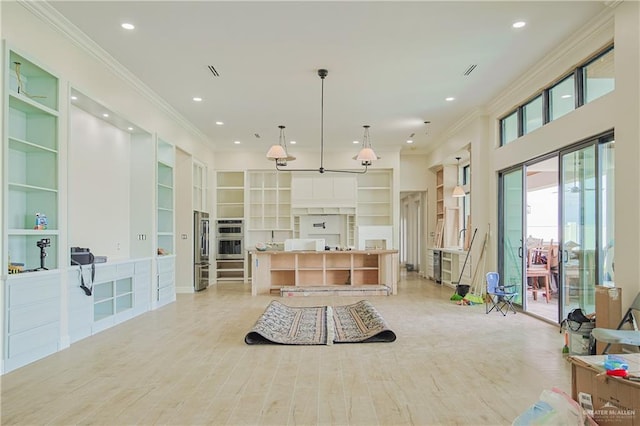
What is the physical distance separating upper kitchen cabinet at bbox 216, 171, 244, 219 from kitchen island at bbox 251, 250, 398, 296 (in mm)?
3045

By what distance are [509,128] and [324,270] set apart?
4415 millimetres

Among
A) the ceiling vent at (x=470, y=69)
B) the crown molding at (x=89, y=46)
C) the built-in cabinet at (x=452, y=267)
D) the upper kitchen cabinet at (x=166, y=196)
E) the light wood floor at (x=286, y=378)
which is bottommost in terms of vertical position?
the light wood floor at (x=286, y=378)

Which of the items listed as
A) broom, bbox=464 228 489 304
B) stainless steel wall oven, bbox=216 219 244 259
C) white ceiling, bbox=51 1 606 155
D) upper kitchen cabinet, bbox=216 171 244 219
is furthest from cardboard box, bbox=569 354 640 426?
upper kitchen cabinet, bbox=216 171 244 219

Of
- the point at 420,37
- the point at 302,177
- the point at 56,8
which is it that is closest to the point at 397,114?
the point at 420,37

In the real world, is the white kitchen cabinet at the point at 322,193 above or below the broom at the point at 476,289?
above

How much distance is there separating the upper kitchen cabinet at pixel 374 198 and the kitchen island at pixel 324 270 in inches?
108

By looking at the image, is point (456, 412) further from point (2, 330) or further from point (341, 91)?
point (341, 91)

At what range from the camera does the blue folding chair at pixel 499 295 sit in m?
6.32

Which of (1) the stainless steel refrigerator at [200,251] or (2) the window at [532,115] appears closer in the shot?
(2) the window at [532,115]

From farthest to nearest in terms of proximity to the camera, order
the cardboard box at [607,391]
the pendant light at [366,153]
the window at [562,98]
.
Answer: the pendant light at [366,153], the window at [562,98], the cardboard box at [607,391]

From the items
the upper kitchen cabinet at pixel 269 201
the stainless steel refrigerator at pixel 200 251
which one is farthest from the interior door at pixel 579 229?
the upper kitchen cabinet at pixel 269 201

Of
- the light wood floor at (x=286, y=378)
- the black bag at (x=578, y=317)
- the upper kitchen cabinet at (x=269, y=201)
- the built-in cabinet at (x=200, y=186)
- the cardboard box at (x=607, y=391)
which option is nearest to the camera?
the cardboard box at (x=607, y=391)

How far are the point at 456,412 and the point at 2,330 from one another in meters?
3.77

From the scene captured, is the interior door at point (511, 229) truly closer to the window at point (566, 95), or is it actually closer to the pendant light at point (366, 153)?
the window at point (566, 95)
